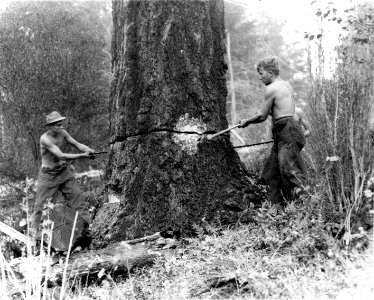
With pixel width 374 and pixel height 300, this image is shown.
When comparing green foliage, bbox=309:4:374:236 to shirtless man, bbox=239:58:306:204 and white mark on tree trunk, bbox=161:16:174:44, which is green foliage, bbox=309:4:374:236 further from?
white mark on tree trunk, bbox=161:16:174:44

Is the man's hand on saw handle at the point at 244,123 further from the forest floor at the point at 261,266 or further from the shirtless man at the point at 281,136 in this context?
the forest floor at the point at 261,266

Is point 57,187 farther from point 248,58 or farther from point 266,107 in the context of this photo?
point 248,58

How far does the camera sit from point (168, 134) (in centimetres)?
524

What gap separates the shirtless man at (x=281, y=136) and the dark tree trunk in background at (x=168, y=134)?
264mm

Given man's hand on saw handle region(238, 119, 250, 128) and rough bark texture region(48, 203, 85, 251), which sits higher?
man's hand on saw handle region(238, 119, 250, 128)

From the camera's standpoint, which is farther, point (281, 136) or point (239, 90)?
point (239, 90)

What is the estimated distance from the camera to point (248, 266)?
396 centimetres

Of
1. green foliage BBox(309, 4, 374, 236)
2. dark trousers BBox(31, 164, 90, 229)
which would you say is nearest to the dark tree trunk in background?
green foliage BBox(309, 4, 374, 236)

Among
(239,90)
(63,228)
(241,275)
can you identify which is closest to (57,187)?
(63,228)

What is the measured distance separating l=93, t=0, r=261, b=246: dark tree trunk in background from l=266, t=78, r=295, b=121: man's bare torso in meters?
0.62

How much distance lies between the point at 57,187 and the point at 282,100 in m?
3.77

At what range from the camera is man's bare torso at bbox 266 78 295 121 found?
17.5 feet

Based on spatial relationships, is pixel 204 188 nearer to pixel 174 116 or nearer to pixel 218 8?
pixel 174 116

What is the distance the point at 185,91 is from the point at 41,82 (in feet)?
24.8
